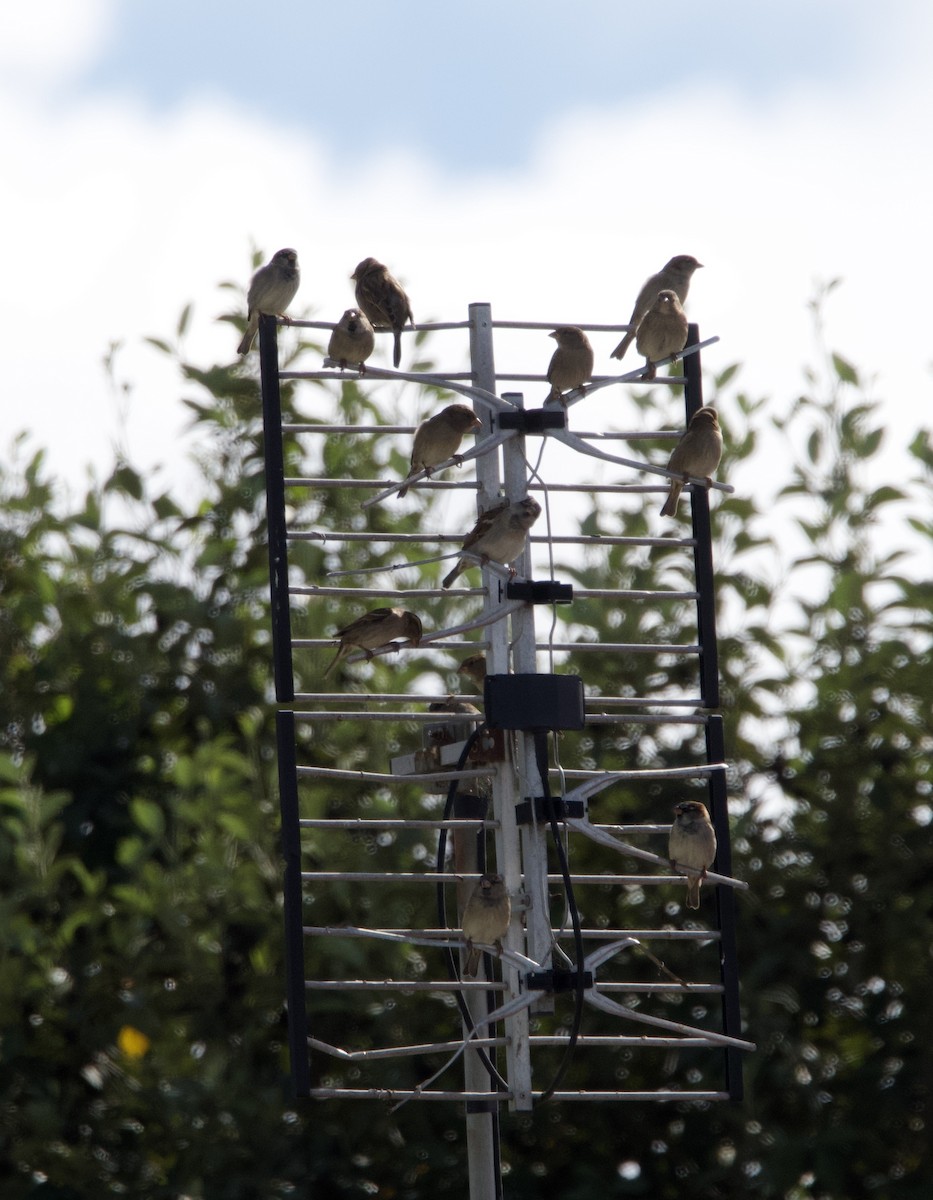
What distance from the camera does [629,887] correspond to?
726 cm

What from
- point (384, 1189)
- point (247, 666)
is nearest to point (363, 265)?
point (247, 666)

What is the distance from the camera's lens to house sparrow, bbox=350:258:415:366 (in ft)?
19.5

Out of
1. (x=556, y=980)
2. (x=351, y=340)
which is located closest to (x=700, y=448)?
(x=351, y=340)

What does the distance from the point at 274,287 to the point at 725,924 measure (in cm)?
274

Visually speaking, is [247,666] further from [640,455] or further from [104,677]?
[640,455]

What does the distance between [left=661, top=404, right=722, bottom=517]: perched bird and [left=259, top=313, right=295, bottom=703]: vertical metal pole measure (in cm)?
117

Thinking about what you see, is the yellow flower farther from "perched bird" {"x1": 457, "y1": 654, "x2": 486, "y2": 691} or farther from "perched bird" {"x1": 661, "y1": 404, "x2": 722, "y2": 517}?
"perched bird" {"x1": 661, "y1": 404, "x2": 722, "y2": 517}

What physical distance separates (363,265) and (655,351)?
93 cm

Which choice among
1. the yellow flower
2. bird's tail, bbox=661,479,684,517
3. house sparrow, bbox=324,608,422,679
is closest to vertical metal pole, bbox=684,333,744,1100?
bird's tail, bbox=661,479,684,517

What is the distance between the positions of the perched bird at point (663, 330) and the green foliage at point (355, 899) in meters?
1.65

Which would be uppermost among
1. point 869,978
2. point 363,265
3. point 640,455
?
point 363,265

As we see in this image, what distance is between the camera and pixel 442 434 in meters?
5.48

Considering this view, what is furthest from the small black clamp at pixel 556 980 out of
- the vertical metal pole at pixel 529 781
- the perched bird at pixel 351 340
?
the perched bird at pixel 351 340

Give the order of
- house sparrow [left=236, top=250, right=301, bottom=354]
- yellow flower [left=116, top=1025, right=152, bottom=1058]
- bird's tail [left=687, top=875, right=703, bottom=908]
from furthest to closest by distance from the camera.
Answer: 1. yellow flower [left=116, top=1025, right=152, bottom=1058]
2. house sparrow [left=236, top=250, right=301, bottom=354]
3. bird's tail [left=687, top=875, right=703, bottom=908]
